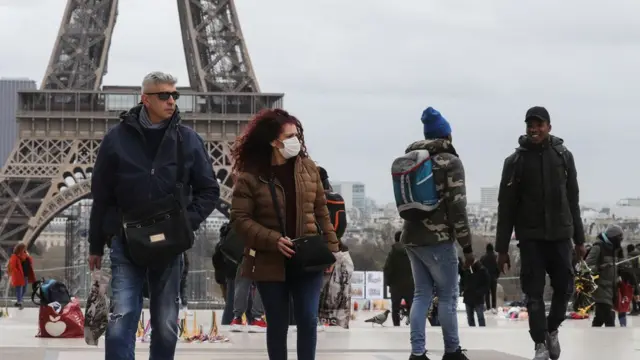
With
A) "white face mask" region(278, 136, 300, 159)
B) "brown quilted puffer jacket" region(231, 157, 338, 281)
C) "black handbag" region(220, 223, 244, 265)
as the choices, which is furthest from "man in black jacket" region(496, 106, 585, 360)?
"black handbag" region(220, 223, 244, 265)

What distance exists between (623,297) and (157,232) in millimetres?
12929

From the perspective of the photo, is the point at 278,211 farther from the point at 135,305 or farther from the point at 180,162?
the point at 135,305

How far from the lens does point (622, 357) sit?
10.9 m

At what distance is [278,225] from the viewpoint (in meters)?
7.95

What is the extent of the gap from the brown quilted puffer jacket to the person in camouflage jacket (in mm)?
1640

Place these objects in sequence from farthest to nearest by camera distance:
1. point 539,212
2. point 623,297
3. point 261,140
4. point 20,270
Result: point 20,270
point 623,297
point 539,212
point 261,140

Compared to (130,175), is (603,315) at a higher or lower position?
lower

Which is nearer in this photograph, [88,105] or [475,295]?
[475,295]

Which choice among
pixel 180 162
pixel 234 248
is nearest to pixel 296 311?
pixel 180 162

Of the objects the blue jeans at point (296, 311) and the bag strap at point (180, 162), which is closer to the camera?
the bag strap at point (180, 162)

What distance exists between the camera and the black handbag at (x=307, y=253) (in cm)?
786

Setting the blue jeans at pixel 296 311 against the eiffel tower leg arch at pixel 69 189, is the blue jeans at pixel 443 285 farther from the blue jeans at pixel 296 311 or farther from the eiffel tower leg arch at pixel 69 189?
the eiffel tower leg arch at pixel 69 189

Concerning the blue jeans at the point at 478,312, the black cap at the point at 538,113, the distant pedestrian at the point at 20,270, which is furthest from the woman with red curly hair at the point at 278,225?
the distant pedestrian at the point at 20,270

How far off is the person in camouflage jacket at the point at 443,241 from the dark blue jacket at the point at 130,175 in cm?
229
